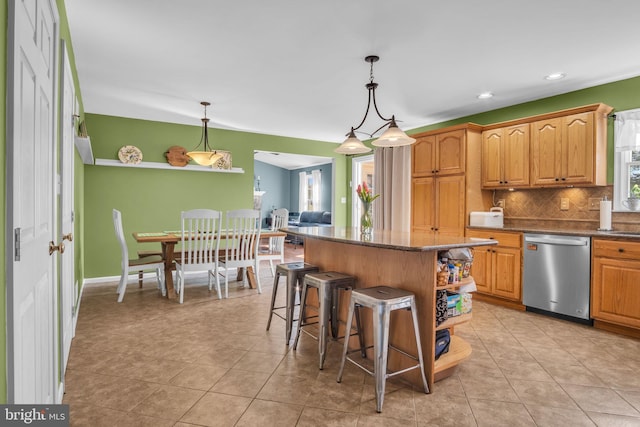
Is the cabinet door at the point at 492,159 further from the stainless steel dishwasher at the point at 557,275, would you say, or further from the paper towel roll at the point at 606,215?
the paper towel roll at the point at 606,215

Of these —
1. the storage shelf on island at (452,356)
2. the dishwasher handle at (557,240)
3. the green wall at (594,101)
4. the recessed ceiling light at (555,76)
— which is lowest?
the storage shelf on island at (452,356)

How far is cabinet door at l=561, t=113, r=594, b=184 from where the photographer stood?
3.60 meters

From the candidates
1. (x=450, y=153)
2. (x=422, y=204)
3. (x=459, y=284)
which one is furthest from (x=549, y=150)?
(x=459, y=284)

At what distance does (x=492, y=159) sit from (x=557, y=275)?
5.14ft

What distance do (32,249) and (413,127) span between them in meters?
5.41

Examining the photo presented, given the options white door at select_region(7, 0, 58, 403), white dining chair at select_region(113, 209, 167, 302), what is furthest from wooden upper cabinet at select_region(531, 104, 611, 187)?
white dining chair at select_region(113, 209, 167, 302)

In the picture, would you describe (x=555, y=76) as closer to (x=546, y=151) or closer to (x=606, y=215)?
(x=546, y=151)

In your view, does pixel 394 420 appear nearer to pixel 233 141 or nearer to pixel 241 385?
pixel 241 385

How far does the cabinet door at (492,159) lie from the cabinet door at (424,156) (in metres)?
0.62

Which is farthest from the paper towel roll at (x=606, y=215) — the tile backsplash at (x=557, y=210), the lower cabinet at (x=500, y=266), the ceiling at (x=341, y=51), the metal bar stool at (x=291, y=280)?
the metal bar stool at (x=291, y=280)

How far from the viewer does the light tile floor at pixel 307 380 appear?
1927 mm

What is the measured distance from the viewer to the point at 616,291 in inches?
125

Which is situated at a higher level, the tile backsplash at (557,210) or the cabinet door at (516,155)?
the cabinet door at (516,155)

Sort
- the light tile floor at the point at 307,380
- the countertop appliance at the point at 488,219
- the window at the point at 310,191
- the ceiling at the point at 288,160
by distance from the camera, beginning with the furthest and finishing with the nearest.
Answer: the window at the point at 310,191 → the ceiling at the point at 288,160 → the countertop appliance at the point at 488,219 → the light tile floor at the point at 307,380
